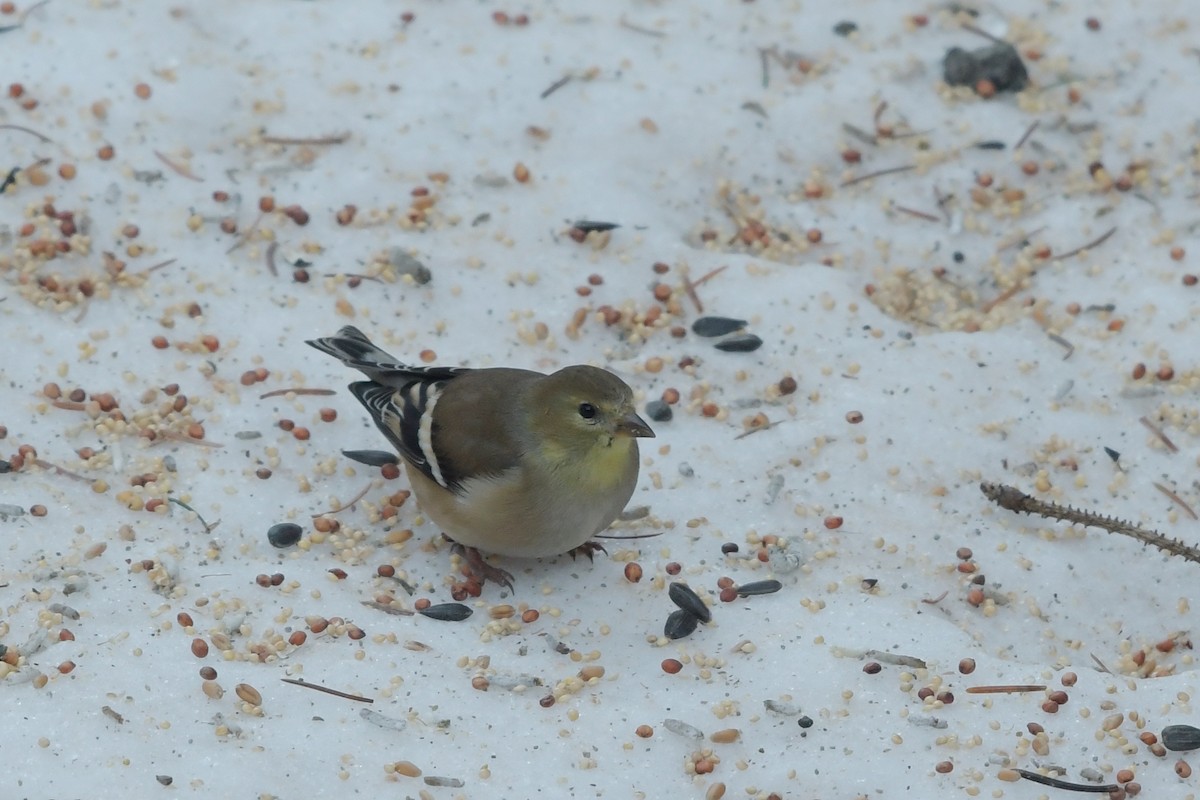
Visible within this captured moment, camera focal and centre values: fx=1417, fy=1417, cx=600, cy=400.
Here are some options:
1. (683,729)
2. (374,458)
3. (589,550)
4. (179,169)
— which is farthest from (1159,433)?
(179,169)

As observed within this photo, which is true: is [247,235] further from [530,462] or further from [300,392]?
[530,462]

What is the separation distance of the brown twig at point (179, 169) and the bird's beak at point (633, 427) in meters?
2.62

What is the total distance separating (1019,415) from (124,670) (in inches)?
126

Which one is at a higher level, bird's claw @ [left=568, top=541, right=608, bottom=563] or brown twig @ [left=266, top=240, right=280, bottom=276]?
brown twig @ [left=266, top=240, right=280, bottom=276]

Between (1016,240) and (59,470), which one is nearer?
(59,470)

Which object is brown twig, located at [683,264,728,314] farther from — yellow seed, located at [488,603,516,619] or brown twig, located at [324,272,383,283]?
yellow seed, located at [488,603,516,619]

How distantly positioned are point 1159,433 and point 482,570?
2.51 m

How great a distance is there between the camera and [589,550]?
4.75 m

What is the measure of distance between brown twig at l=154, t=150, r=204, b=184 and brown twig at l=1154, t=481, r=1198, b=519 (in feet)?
13.2

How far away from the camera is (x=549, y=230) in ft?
19.6

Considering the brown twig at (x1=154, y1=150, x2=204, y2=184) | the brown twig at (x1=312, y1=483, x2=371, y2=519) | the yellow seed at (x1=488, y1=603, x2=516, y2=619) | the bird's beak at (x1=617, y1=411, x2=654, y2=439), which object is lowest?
the brown twig at (x1=312, y1=483, x2=371, y2=519)

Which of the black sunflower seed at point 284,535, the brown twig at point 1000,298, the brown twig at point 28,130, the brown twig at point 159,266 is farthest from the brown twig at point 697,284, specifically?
the brown twig at point 28,130

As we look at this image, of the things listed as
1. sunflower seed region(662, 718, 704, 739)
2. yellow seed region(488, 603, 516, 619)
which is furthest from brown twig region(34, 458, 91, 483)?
sunflower seed region(662, 718, 704, 739)

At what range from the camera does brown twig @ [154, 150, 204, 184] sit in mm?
6043
